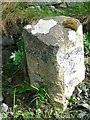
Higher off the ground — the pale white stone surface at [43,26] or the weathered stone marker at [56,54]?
the pale white stone surface at [43,26]

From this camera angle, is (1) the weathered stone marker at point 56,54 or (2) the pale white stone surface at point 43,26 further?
(2) the pale white stone surface at point 43,26

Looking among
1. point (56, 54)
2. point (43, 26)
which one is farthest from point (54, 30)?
point (56, 54)

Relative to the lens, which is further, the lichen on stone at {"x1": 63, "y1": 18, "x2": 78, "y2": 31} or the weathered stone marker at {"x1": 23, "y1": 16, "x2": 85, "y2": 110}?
the lichen on stone at {"x1": 63, "y1": 18, "x2": 78, "y2": 31}

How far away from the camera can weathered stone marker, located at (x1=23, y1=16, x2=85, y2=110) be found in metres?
3.47

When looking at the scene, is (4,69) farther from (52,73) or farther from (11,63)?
(52,73)

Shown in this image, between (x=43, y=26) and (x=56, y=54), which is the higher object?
(x=43, y=26)

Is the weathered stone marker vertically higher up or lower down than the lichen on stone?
lower down

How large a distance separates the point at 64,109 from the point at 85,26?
87cm

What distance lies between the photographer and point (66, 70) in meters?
3.61

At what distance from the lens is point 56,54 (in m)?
3.43

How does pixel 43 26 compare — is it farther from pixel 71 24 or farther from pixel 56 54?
pixel 56 54

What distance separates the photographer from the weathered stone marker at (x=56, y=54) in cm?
347

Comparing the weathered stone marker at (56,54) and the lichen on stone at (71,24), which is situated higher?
the lichen on stone at (71,24)

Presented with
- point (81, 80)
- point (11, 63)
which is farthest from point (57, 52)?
point (11, 63)
